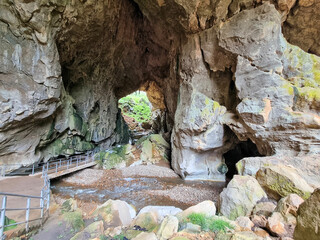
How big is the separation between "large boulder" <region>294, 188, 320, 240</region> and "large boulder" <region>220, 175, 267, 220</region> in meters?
4.05

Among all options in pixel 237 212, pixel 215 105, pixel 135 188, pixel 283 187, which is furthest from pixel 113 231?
pixel 215 105

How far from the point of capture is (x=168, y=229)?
392 centimetres

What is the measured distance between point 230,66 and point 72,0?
415 inches

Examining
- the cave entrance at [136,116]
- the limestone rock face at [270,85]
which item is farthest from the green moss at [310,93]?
the cave entrance at [136,116]

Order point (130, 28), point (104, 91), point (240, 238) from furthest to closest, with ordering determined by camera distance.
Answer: point (104, 91) → point (130, 28) → point (240, 238)

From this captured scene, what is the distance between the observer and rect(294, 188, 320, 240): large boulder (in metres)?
1.56

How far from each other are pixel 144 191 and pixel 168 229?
6283 millimetres

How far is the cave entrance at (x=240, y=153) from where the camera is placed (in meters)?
14.6

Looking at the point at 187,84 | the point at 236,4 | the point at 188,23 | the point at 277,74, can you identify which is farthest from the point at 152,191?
the point at 236,4

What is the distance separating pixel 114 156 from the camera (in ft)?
51.1

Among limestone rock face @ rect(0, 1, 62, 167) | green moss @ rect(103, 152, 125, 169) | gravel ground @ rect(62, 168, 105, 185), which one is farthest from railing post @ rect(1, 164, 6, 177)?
green moss @ rect(103, 152, 125, 169)

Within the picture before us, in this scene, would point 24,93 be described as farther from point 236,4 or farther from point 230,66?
point 236,4

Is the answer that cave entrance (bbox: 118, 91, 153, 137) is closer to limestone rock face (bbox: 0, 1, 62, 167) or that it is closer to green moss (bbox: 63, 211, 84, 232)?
limestone rock face (bbox: 0, 1, 62, 167)

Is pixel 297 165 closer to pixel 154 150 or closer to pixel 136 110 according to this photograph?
pixel 154 150
